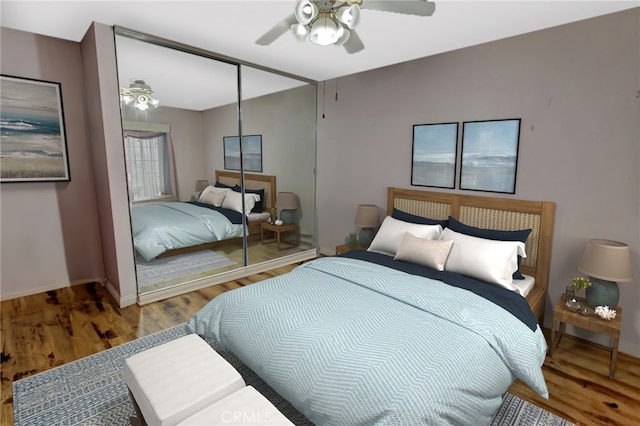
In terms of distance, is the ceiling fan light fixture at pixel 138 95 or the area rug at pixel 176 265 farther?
the area rug at pixel 176 265

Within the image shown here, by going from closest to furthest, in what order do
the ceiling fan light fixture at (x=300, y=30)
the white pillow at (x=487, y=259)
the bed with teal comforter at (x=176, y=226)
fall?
the ceiling fan light fixture at (x=300, y=30), the white pillow at (x=487, y=259), the bed with teal comforter at (x=176, y=226)

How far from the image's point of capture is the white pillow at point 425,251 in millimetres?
2648

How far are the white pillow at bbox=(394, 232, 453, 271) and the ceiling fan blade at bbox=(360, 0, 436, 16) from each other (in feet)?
5.55

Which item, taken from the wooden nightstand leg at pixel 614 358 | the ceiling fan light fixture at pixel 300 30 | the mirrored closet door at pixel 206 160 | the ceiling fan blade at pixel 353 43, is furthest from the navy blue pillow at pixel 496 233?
the mirrored closet door at pixel 206 160

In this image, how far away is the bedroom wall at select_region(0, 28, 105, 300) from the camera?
117 inches

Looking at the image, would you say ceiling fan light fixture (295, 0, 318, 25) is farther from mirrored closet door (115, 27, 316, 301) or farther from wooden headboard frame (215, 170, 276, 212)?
wooden headboard frame (215, 170, 276, 212)

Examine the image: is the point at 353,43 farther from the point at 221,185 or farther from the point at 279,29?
the point at 221,185

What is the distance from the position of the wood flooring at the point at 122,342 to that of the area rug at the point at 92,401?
0.26ft

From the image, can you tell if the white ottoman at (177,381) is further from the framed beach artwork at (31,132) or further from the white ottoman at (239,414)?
the framed beach artwork at (31,132)

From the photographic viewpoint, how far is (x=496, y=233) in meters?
2.72

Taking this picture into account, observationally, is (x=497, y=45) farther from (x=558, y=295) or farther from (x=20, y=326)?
(x=20, y=326)

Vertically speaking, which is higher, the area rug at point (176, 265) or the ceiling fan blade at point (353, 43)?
the ceiling fan blade at point (353, 43)

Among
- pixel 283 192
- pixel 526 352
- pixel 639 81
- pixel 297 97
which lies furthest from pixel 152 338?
pixel 639 81

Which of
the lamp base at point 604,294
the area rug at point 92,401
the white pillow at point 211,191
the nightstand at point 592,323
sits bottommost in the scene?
the area rug at point 92,401
